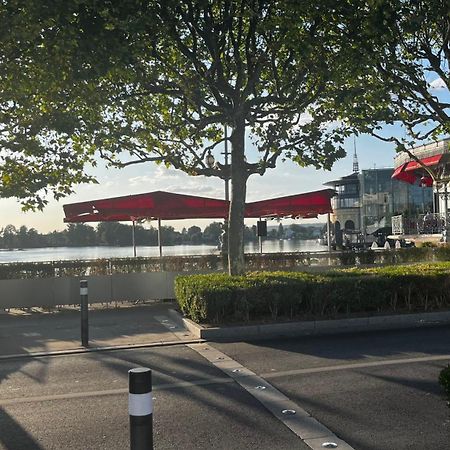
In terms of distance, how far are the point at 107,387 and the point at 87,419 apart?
1240 mm

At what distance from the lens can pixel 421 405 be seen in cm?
584

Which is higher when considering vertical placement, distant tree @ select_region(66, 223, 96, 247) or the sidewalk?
distant tree @ select_region(66, 223, 96, 247)

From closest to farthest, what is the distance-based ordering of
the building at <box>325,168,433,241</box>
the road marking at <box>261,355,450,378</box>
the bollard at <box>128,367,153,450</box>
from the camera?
1. the bollard at <box>128,367,153,450</box>
2. the road marking at <box>261,355,450,378</box>
3. the building at <box>325,168,433,241</box>

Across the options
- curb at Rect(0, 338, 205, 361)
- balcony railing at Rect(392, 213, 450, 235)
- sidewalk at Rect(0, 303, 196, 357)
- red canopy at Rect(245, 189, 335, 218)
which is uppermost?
red canopy at Rect(245, 189, 335, 218)

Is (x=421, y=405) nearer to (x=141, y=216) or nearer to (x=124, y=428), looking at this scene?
(x=124, y=428)

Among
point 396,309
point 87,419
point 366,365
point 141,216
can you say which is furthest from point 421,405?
point 141,216

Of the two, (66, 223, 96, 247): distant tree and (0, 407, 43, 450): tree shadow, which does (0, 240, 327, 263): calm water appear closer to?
(66, 223, 96, 247): distant tree

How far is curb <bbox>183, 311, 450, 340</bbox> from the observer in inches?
396

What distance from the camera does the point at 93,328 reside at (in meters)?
11.5

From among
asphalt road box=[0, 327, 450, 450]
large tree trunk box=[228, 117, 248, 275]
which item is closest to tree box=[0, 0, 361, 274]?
large tree trunk box=[228, 117, 248, 275]

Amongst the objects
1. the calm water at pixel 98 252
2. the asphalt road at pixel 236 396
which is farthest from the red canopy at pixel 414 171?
the asphalt road at pixel 236 396

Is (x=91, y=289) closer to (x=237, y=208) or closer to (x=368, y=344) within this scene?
(x=237, y=208)

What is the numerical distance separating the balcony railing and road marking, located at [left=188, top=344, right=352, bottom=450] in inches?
856

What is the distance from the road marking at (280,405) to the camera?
198 inches
